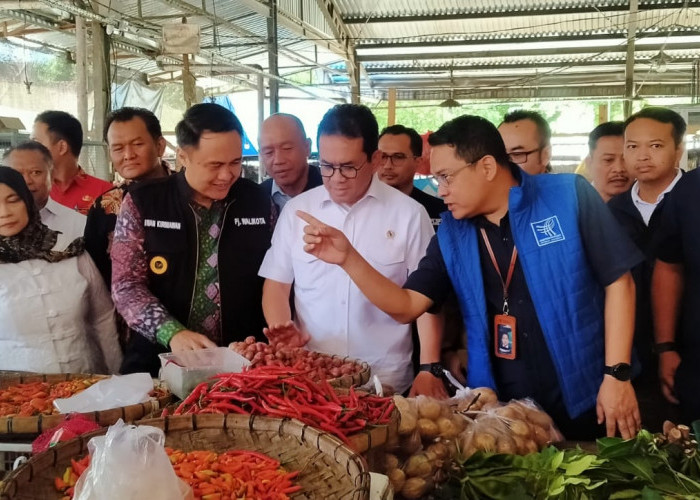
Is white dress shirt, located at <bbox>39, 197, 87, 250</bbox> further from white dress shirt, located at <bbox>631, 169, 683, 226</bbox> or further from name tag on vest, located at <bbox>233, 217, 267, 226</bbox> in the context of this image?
white dress shirt, located at <bbox>631, 169, 683, 226</bbox>

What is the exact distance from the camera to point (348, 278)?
2.37 m

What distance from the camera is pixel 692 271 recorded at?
7.31 ft

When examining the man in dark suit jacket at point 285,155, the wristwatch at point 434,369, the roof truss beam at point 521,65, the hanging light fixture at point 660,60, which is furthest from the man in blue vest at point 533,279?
the roof truss beam at point 521,65

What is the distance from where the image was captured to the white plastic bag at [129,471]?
3.18 ft

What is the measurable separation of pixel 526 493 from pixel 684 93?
1035 cm

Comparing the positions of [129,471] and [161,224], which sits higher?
[161,224]

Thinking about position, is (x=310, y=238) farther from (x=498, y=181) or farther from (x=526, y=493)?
(x=526, y=493)

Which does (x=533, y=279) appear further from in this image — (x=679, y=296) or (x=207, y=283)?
(x=207, y=283)

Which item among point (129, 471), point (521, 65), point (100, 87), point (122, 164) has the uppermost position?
point (521, 65)

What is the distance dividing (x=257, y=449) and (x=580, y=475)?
2.45 ft

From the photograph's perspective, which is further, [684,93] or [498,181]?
[684,93]

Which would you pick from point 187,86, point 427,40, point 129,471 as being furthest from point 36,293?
point 427,40

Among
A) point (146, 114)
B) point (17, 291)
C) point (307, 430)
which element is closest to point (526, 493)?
point (307, 430)

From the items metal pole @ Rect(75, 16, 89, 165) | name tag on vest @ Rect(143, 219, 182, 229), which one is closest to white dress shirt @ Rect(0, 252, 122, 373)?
→ name tag on vest @ Rect(143, 219, 182, 229)
